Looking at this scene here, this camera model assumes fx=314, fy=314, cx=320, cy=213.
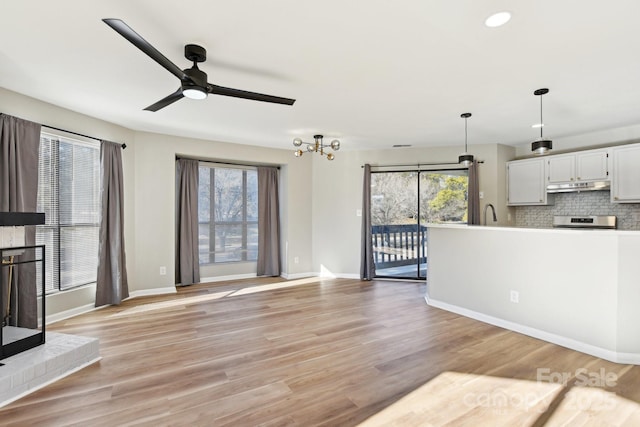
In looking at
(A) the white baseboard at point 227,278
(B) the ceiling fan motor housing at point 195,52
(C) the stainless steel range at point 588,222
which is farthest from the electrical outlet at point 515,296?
(A) the white baseboard at point 227,278

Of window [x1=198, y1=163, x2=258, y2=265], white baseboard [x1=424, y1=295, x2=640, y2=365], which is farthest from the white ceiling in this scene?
white baseboard [x1=424, y1=295, x2=640, y2=365]

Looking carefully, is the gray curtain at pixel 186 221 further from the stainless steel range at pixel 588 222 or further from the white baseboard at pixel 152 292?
the stainless steel range at pixel 588 222

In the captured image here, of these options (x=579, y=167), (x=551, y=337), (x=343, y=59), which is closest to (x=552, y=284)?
(x=551, y=337)

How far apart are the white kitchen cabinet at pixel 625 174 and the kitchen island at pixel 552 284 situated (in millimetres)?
2294

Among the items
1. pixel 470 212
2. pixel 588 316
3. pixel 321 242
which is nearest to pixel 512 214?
pixel 470 212

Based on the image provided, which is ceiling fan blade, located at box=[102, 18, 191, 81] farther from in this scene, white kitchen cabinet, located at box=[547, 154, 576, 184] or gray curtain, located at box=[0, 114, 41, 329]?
white kitchen cabinet, located at box=[547, 154, 576, 184]

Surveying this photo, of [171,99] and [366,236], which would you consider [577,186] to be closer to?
[366,236]

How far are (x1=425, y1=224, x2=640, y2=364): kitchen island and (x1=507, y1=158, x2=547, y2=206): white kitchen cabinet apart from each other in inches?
89.4

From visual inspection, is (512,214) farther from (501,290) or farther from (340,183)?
(340,183)

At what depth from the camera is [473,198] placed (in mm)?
5652

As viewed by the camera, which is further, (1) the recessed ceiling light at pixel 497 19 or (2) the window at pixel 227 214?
(2) the window at pixel 227 214

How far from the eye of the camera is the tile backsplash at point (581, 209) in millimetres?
4661

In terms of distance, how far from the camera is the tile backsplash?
4.66 metres

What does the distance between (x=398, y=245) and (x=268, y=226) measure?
2642 mm
